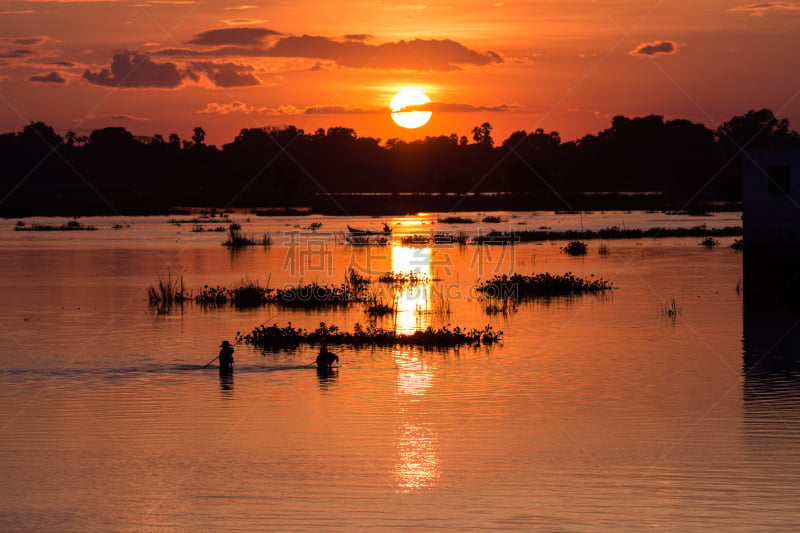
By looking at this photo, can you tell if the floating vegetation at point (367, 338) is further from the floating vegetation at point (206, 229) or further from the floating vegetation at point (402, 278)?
the floating vegetation at point (206, 229)

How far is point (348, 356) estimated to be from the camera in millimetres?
25750

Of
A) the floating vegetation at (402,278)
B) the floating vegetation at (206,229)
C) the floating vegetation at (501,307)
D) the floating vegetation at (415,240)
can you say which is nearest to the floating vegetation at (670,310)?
the floating vegetation at (501,307)

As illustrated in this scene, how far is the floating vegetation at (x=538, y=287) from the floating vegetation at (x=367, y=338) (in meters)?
11.8

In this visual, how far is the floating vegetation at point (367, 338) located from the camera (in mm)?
27406

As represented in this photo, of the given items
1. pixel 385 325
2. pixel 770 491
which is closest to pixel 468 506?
pixel 770 491

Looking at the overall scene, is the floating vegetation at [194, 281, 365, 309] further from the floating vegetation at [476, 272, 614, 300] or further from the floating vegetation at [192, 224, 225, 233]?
the floating vegetation at [192, 224, 225, 233]

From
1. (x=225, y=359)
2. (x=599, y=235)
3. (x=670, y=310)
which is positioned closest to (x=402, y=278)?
(x=670, y=310)

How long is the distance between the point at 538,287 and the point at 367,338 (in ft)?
47.5

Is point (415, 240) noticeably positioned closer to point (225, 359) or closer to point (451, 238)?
point (451, 238)

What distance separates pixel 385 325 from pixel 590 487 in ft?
58.8

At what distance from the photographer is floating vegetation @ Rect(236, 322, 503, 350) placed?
27.4 meters

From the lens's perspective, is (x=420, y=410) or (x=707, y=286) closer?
(x=420, y=410)

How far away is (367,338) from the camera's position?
27688mm

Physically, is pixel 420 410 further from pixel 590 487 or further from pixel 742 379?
pixel 742 379
